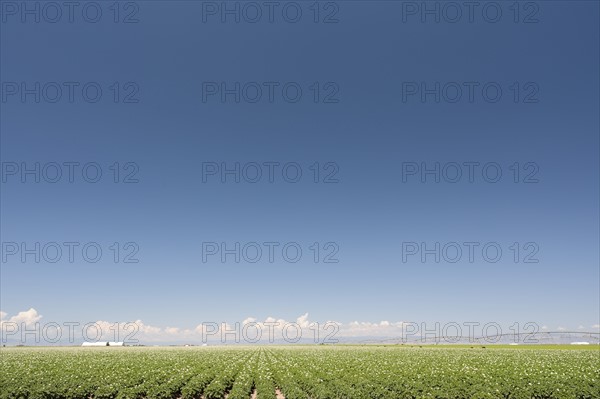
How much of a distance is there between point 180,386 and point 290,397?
29.9 feet

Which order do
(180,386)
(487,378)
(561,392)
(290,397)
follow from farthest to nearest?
(487,378), (180,386), (561,392), (290,397)

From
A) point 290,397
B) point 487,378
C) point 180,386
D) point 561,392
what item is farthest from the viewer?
point 487,378

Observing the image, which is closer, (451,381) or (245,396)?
(245,396)

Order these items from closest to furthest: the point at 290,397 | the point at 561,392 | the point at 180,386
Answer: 1. the point at 290,397
2. the point at 561,392
3. the point at 180,386

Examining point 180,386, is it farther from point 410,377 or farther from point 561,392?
point 561,392

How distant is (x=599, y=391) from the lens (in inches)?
985

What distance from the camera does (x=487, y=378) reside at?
28.9 meters

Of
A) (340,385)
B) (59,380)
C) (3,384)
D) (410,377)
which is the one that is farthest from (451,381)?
(3,384)

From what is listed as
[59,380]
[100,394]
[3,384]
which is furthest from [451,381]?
[3,384]

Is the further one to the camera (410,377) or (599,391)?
(410,377)

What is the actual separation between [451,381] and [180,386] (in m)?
20.4

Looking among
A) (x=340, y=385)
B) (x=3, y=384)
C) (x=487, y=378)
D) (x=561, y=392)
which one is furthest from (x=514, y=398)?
(x=3, y=384)

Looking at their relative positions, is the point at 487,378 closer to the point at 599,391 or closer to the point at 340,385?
the point at 599,391

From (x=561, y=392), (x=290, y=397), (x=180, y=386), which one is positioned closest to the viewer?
(x=290, y=397)
